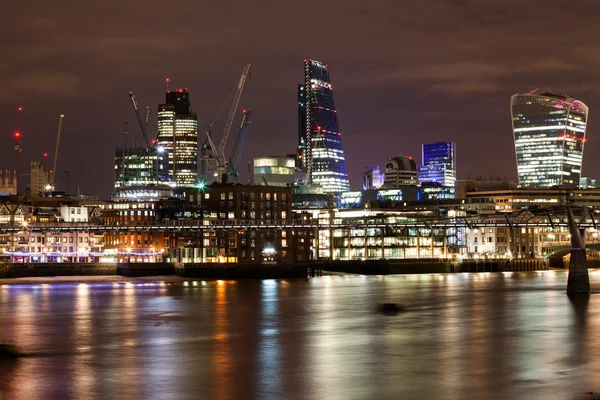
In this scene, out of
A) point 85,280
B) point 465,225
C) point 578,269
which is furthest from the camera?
point 465,225

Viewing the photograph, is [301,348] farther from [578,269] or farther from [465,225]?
[465,225]

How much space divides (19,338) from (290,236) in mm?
124620

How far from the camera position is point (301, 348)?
5294 centimetres

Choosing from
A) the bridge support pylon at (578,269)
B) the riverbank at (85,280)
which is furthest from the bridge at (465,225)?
the riverbank at (85,280)

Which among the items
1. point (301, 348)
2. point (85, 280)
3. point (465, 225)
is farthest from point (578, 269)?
point (85, 280)

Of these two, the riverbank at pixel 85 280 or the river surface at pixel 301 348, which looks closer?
the river surface at pixel 301 348

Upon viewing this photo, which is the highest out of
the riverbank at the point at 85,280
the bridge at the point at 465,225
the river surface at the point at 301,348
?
the bridge at the point at 465,225

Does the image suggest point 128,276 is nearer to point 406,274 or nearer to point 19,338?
point 406,274

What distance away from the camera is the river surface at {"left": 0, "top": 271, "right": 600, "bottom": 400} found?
39406mm

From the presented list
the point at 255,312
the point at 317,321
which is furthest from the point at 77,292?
the point at 317,321

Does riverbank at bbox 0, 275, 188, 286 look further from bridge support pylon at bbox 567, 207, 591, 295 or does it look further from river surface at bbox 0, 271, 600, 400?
bridge support pylon at bbox 567, 207, 591, 295

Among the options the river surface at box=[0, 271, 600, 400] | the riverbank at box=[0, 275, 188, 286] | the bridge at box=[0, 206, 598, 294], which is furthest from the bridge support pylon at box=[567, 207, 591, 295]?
the riverbank at box=[0, 275, 188, 286]

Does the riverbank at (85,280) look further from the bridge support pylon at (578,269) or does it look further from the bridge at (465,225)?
the bridge support pylon at (578,269)

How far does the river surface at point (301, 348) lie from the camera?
39.4 metres
